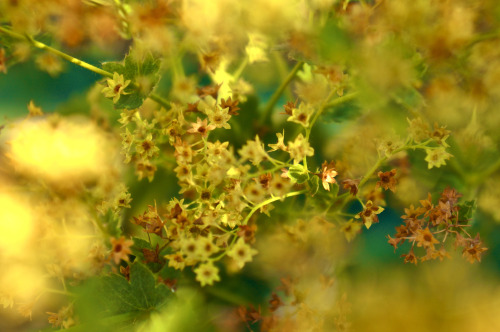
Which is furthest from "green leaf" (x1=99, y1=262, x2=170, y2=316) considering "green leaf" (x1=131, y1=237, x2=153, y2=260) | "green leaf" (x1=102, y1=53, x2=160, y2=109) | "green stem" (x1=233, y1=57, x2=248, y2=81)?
"green stem" (x1=233, y1=57, x2=248, y2=81)

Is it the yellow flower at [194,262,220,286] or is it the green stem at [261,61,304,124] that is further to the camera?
the green stem at [261,61,304,124]

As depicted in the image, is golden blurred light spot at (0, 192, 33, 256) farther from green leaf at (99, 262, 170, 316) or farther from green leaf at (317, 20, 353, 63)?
green leaf at (317, 20, 353, 63)

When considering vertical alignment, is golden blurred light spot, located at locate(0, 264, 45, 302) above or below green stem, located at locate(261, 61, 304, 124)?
below

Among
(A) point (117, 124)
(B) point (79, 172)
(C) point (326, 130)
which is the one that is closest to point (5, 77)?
(A) point (117, 124)

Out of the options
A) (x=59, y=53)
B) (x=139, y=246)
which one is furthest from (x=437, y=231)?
(x=59, y=53)

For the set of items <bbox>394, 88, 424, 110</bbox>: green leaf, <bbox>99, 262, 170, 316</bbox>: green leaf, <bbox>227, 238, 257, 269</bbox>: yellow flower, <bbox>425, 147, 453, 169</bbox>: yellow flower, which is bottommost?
<bbox>99, 262, 170, 316</bbox>: green leaf
